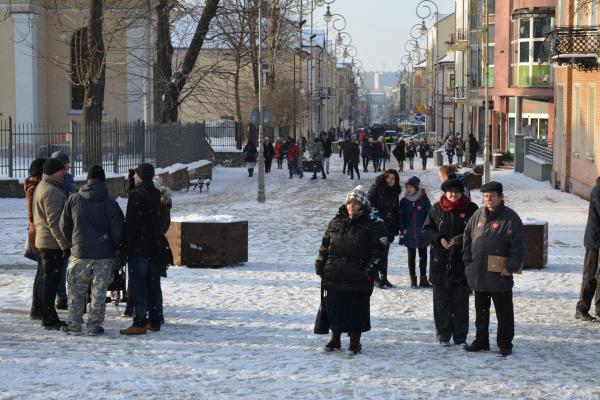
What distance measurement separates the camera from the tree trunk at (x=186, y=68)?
37938 mm

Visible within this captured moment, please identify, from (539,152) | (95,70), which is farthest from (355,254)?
(539,152)

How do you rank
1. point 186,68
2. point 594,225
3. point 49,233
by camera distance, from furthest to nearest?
point 186,68
point 594,225
point 49,233

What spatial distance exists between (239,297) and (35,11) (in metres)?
34.4

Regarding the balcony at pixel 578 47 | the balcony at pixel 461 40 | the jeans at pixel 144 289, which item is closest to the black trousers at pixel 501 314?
the jeans at pixel 144 289

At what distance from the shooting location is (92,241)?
11062mm

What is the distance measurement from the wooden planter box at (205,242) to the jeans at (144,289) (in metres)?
4.96

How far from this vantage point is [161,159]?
34188mm

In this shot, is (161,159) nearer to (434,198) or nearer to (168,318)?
(434,198)

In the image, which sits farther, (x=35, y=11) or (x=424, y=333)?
(x=35, y=11)

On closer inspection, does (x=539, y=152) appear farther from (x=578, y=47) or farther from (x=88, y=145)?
(x=88, y=145)

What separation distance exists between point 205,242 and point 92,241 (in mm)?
5618

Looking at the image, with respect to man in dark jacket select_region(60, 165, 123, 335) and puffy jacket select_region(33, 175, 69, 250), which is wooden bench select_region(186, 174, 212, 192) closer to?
puffy jacket select_region(33, 175, 69, 250)

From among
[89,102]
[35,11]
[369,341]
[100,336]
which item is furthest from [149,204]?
[35,11]

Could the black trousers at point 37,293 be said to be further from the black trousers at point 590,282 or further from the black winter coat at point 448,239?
the black trousers at point 590,282
